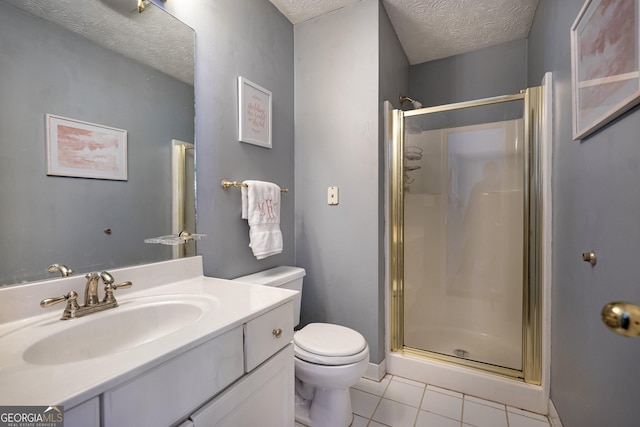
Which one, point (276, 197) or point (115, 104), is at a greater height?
point (115, 104)

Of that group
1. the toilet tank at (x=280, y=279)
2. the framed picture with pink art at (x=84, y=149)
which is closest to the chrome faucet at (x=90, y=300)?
the framed picture with pink art at (x=84, y=149)

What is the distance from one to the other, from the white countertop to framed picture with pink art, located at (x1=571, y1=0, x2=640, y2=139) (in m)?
1.12

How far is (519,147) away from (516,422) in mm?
1471

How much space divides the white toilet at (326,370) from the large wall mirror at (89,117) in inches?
25.5

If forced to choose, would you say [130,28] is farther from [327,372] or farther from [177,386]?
[327,372]

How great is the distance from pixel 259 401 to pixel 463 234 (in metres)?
1.68

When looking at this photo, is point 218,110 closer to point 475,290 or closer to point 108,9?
point 108,9

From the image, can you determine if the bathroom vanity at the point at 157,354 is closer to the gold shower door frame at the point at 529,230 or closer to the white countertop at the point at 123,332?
the white countertop at the point at 123,332

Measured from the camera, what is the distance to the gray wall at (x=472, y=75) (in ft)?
7.01

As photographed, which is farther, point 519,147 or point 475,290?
point 475,290

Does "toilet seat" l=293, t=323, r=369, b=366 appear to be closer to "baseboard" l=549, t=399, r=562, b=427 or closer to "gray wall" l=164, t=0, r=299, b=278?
"gray wall" l=164, t=0, r=299, b=278

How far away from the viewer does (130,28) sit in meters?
1.10

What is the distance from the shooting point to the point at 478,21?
1.89 m

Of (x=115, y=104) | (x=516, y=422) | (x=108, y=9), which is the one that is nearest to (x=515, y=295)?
(x=516, y=422)
